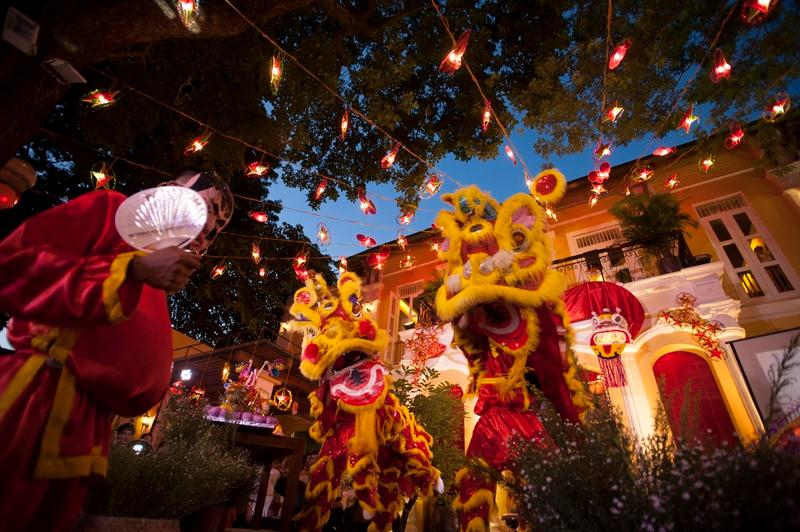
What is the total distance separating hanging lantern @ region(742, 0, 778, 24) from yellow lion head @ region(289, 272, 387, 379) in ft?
18.0

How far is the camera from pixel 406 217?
870cm

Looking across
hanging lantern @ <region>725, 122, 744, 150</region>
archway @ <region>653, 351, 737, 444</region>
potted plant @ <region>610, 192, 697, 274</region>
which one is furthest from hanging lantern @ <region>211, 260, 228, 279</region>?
hanging lantern @ <region>725, 122, 744, 150</region>

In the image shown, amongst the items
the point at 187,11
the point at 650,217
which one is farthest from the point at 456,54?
the point at 650,217

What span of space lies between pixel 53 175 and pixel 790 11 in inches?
471

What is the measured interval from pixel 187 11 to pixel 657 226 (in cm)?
899

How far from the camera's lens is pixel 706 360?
23.5ft

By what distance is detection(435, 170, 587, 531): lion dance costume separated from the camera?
9.25 feet

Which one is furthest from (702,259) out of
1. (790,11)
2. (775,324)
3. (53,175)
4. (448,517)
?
(53,175)

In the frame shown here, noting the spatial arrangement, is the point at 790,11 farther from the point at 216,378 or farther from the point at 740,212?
the point at 216,378

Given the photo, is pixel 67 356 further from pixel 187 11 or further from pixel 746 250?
pixel 746 250

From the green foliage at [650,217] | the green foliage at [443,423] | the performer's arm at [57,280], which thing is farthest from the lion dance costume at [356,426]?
the green foliage at [650,217]

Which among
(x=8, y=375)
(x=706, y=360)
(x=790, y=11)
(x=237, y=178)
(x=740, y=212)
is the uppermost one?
(x=740, y=212)

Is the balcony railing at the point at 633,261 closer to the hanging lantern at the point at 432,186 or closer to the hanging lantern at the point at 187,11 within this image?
the hanging lantern at the point at 432,186

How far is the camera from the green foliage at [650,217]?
8398 mm
